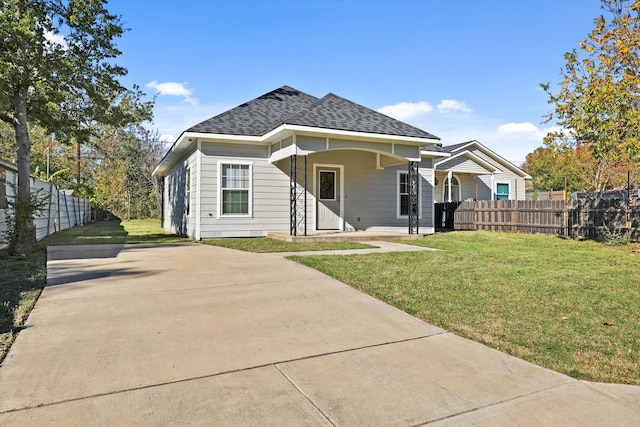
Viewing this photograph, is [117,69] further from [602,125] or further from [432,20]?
[602,125]

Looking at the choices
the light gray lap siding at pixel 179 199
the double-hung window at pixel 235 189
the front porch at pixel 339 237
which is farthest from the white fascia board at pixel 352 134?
the light gray lap siding at pixel 179 199

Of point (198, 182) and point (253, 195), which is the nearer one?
point (198, 182)

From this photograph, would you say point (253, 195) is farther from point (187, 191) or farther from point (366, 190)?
point (366, 190)

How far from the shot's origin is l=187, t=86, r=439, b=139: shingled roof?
10.8m

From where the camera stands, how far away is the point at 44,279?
549cm

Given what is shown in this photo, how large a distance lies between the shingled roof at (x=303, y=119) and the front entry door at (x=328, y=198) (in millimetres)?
1979

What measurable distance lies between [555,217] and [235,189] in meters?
10.5

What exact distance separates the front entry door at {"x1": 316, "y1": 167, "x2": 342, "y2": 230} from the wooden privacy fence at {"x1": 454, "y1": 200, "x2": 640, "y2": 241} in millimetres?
6631

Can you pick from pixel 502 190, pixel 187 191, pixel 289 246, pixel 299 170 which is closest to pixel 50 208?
pixel 187 191

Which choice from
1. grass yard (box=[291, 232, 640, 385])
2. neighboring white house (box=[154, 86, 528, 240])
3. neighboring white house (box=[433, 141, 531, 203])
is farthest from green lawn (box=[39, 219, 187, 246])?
neighboring white house (box=[433, 141, 531, 203])

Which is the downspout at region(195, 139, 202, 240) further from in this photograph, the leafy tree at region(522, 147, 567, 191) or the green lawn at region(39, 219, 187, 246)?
the leafy tree at region(522, 147, 567, 191)

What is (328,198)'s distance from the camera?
503 inches

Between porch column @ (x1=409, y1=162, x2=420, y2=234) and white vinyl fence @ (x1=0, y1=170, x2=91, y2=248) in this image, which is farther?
porch column @ (x1=409, y1=162, x2=420, y2=234)

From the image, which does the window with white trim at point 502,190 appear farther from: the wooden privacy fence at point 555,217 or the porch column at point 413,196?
the porch column at point 413,196
